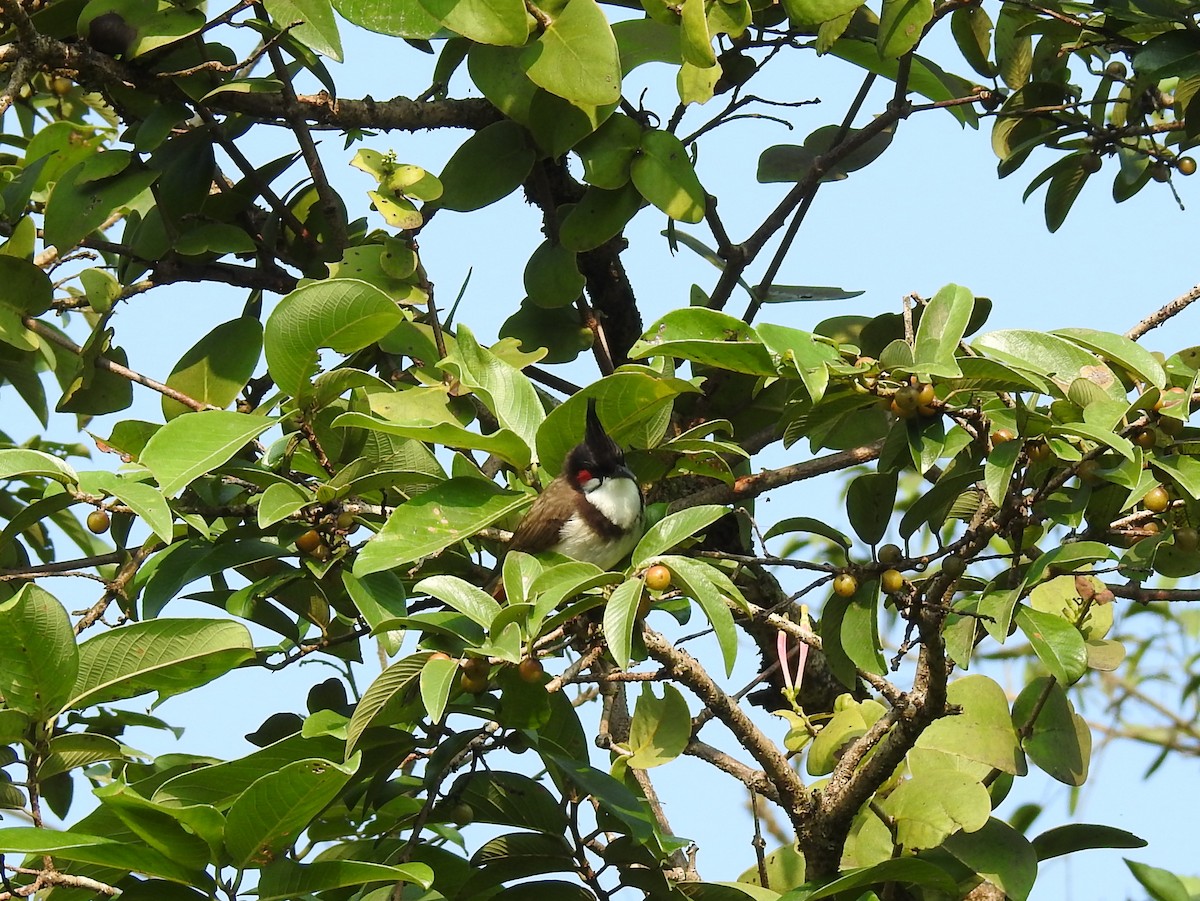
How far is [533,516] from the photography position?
6.68 feet

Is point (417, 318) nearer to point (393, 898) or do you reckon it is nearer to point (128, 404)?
point (128, 404)

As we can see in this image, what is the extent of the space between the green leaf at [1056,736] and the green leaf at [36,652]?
1.20 meters

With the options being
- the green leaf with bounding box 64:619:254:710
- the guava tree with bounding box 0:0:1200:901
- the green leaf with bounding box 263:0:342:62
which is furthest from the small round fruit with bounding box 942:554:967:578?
the green leaf with bounding box 263:0:342:62

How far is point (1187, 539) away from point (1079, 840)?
Answer: 0.56m

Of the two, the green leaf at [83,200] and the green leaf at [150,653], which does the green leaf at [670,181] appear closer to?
the green leaf at [83,200]

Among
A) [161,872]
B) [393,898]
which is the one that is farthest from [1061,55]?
[161,872]

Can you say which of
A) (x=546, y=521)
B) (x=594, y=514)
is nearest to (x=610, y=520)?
(x=594, y=514)

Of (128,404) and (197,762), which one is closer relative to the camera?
(197,762)

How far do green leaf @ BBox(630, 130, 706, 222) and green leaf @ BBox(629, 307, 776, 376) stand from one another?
1.93ft

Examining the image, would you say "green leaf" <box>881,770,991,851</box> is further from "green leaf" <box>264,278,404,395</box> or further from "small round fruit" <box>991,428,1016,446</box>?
"green leaf" <box>264,278,404,395</box>

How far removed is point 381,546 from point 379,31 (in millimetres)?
741

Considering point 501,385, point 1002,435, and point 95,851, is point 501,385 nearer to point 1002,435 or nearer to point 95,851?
point 1002,435

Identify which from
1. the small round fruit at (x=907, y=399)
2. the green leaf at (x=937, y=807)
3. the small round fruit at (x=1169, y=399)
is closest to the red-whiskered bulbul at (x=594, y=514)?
the green leaf at (x=937, y=807)

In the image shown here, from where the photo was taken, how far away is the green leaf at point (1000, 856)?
171 centimetres
